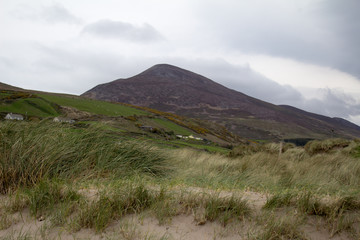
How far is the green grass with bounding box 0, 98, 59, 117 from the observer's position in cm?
2417

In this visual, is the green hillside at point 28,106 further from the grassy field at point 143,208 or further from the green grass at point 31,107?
the grassy field at point 143,208

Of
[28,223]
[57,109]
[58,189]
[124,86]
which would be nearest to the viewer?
[28,223]

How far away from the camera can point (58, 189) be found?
3.72m

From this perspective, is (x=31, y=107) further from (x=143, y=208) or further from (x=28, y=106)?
(x=143, y=208)

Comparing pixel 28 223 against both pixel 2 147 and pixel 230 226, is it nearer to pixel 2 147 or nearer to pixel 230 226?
pixel 2 147

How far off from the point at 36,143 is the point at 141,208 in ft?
9.06

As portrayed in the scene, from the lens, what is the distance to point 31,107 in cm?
2644

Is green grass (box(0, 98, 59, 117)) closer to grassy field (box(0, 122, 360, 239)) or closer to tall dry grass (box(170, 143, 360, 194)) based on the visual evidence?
tall dry grass (box(170, 143, 360, 194))

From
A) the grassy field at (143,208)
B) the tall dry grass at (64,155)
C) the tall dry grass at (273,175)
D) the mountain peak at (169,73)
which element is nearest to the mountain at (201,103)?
the mountain peak at (169,73)

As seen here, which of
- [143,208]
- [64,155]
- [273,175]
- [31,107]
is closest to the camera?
[143,208]

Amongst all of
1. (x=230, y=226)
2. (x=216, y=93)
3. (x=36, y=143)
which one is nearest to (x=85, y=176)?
(x=36, y=143)

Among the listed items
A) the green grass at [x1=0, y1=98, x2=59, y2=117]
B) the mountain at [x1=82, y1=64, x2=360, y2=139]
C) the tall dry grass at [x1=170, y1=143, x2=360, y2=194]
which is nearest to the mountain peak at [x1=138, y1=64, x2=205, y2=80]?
the mountain at [x1=82, y1=64, x2=360, y2=139]

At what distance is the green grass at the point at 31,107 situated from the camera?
79.3ft

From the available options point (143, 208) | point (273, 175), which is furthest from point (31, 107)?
point (143, 208)
